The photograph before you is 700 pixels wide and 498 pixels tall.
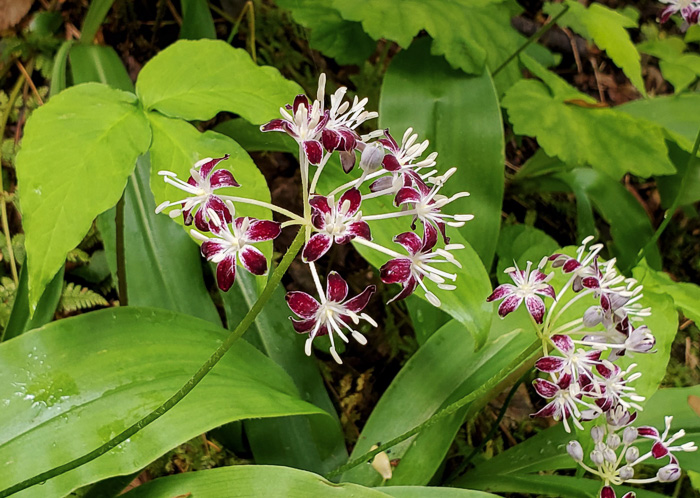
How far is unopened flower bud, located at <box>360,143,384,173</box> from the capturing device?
30.2 inches

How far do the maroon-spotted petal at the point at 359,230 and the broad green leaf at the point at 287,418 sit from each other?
0.72 metres

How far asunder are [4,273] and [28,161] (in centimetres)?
70

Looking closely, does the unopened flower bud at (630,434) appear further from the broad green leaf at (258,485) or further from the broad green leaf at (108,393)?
the broad green leaf at (108,393)

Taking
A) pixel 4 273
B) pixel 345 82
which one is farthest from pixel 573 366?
pixel 345 82

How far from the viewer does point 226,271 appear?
67cm

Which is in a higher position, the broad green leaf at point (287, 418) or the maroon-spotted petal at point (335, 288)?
the maroon-spotted petal at point (335, 288)

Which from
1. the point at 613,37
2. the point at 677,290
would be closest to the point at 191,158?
the point at 677,290

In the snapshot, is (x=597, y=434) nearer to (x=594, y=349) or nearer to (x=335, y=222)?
(x=594, y=349)

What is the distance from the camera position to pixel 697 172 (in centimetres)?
195

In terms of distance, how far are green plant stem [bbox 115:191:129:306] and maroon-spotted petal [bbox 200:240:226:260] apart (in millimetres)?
678

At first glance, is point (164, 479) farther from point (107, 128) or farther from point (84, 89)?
point (84, 89)

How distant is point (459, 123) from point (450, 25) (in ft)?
0.85

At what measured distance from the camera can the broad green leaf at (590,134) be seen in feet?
5.45

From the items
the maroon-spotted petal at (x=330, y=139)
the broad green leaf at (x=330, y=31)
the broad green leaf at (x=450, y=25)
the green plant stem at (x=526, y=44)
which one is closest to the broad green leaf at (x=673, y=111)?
the green plant stem at (x=526, y=44)
